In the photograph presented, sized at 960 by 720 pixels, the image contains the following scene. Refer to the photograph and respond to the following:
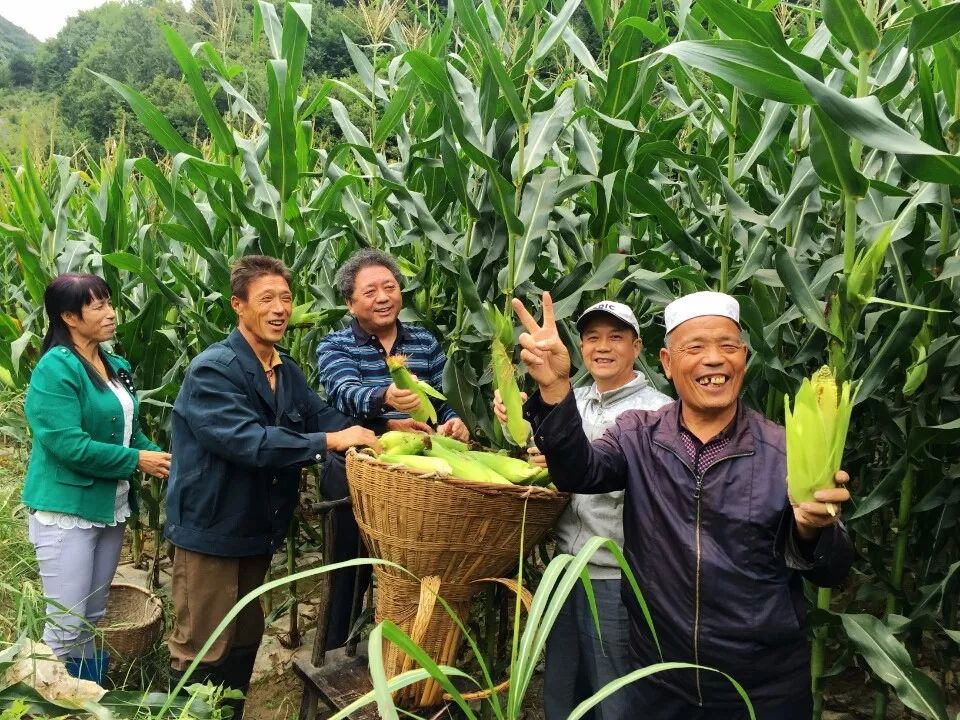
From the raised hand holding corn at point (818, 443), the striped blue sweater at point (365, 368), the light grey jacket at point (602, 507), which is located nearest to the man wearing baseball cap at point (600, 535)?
the light grey jacket at point (602, 507)

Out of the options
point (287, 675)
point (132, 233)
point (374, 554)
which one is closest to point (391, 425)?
point (374, 554)

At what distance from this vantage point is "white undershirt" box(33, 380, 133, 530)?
10.8ft

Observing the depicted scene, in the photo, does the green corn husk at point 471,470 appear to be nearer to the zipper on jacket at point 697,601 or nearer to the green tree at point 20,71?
the zipper on jacket at point 697,601

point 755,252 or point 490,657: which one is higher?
point 755,252

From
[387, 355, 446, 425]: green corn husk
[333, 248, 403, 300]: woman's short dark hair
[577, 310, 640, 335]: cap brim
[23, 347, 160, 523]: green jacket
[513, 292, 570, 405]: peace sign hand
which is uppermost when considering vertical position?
[333, 248, 403, 300]: woman's short dark hair

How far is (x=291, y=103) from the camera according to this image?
11.0ft

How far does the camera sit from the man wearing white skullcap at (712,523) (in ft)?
6.64

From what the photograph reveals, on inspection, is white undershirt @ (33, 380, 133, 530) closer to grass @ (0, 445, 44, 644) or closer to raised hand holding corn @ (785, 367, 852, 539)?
grass @ (0, 445, 44, 644)

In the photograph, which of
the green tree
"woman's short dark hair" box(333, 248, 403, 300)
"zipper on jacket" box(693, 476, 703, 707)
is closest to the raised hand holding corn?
"zipper on jacket" box(693, 476, 703, 707)

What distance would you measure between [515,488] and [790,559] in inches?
29.7

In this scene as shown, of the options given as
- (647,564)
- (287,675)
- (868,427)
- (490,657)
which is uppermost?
(868,427)

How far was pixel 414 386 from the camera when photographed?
2924mm

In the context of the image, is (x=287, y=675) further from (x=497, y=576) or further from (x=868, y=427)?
(x=868, y=427)

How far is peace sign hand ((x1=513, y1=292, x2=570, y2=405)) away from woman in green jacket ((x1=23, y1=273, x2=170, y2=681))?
2096mm
